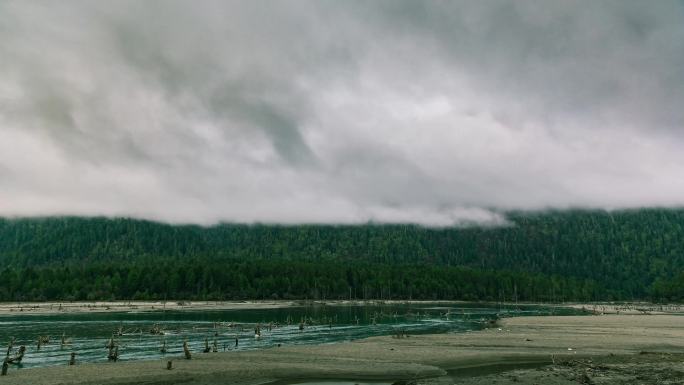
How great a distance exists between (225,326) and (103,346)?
117 ft

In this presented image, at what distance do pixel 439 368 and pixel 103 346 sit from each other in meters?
50.3

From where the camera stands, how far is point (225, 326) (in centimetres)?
10650

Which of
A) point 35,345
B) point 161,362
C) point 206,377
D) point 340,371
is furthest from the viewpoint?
point 35,345

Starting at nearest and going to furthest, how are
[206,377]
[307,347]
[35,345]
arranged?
[206,377] < [307,347] < [35,345]

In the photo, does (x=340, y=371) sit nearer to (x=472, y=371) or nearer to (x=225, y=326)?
(x=472, y=371)

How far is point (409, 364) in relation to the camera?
173ft

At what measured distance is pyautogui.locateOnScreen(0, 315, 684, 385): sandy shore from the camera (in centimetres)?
4488

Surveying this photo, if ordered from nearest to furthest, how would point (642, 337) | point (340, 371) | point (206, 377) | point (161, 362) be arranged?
point (206, 377) < point (340, 371) < point (161, 362) < point (642, 337)

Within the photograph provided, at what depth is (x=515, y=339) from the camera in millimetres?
76500

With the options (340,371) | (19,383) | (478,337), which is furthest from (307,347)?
(19,383)

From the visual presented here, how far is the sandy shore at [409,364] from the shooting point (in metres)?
44.9

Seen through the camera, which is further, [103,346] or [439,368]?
[103,346]

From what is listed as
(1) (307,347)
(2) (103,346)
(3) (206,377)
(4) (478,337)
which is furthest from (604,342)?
(2) (103,346)

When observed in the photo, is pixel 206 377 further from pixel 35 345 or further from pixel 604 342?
pixel 604 342
